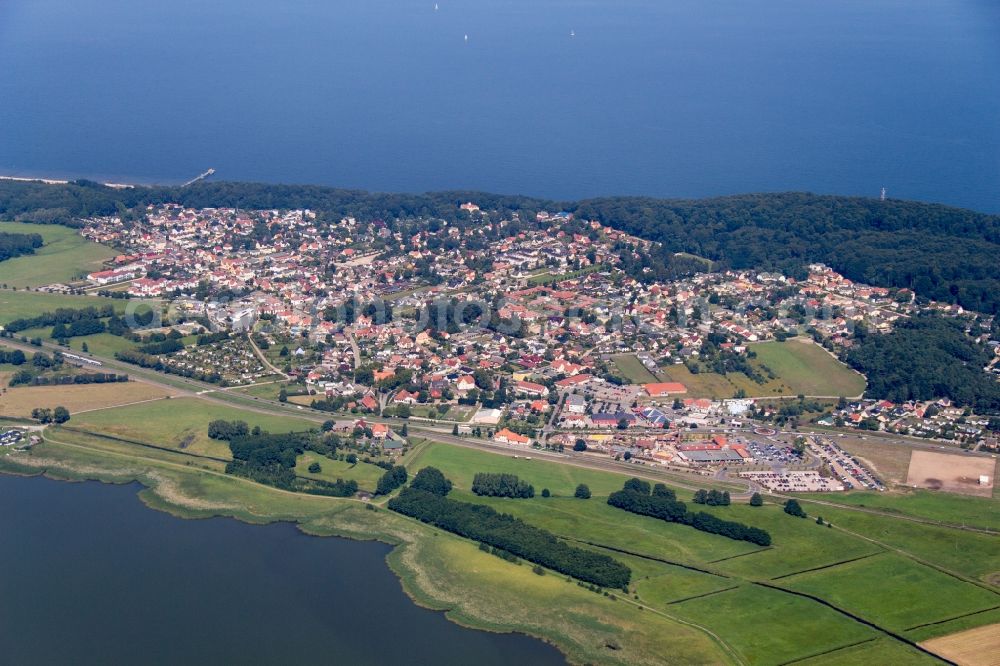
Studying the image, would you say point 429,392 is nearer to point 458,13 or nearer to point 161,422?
point 161,422

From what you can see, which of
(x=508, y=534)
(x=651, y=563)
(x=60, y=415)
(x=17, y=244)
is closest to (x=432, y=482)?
(x=508, y=534)

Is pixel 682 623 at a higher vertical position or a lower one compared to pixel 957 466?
lower

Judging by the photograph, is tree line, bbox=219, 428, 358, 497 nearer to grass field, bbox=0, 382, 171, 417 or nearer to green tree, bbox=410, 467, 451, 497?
green tree, bbox=410, 467, 451, 497

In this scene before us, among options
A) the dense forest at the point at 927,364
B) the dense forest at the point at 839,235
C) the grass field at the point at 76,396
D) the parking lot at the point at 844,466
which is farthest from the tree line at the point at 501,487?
the dense forest at the point at 839,235

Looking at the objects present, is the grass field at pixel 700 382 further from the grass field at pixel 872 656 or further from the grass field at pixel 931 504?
the grass field at pixel 872 656

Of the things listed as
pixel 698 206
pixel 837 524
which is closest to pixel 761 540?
pixel 837 524
